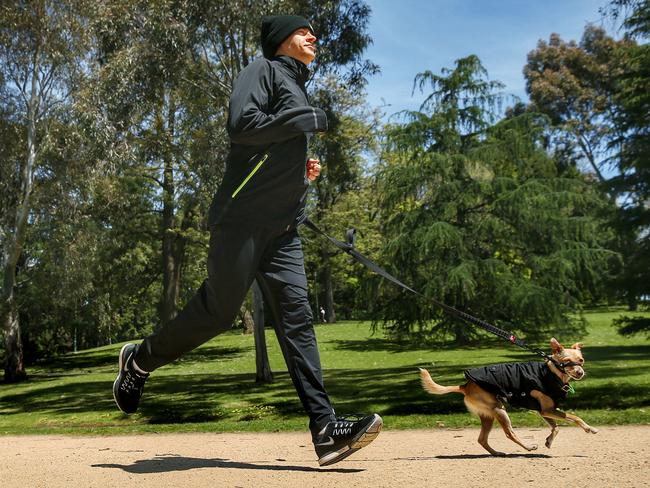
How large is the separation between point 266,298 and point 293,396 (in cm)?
785

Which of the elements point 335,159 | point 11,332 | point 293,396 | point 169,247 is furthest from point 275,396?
point 169,247

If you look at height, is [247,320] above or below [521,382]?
above

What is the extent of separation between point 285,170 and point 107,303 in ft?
86.4

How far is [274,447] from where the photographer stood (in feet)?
21.3

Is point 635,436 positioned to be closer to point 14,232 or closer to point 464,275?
point 464,275

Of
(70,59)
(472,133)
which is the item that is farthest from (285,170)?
(472,133)

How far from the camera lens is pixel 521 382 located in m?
5.19

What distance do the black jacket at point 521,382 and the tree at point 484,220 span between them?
1839 centimetres

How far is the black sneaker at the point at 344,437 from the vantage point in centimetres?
426

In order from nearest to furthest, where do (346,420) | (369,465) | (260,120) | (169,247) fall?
1. (260,120)
2. (346,420)
3. (369,465)
4. (169,247)

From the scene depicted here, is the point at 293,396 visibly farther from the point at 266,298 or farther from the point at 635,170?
the point at 635,170

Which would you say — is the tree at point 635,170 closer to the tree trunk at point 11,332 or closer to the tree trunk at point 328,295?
the tree trunk at point 11,332

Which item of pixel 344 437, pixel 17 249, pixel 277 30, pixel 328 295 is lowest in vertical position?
pixel 344 437

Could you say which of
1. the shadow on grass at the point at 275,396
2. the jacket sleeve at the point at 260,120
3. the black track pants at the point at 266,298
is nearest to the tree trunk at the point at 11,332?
the shadow on grass at the point at 275,396
